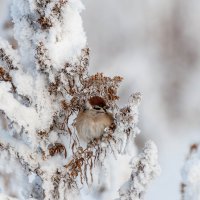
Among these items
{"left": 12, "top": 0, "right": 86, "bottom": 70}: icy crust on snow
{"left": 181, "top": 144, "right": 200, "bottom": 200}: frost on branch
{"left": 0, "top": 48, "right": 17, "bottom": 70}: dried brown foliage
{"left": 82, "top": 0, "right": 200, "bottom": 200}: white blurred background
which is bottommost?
{"left": 181, "top": 144, "right": 200, "bottom": 200}: frost on branch

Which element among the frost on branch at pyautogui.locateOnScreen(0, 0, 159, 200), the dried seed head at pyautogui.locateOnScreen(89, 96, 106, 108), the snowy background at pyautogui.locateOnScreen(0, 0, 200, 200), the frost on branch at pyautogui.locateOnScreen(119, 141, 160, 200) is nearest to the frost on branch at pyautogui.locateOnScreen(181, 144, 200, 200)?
the frost on branch at pyautogui.locateOnScreen(119, 141, 160, 200)

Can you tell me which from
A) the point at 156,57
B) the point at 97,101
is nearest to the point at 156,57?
the point at 156,57

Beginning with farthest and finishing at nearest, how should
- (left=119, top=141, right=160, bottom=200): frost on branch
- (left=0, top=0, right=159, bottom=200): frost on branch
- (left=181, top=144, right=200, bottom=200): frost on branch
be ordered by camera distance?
(left=0, top=0, right=159, bottom=200): frost on branch
(left=119, top=141, right=160, bottom=200): frost on branch
(left=181, top=144, right=200, bottom=200): frost on branch

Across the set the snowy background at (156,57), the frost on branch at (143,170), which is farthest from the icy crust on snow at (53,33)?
the snowy background at (156,57)

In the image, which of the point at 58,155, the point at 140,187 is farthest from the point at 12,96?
the point at 140,187

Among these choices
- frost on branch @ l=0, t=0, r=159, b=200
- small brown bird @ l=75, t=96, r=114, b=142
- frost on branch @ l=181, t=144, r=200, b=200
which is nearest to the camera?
frost on branch @ l=181, t=144, r=200, b=200

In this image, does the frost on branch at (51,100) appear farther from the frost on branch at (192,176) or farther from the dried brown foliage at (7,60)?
the frost on branch at (192,176)

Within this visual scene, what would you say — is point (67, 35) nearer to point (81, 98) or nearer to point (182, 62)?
point (81, 98)

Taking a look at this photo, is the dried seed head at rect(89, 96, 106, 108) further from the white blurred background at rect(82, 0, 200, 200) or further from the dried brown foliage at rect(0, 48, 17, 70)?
the white blurred background at rect(82, 0, 200, 200)
